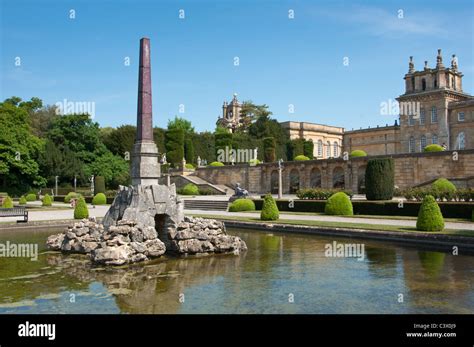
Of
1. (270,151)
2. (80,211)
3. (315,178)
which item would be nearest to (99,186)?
(270,151)

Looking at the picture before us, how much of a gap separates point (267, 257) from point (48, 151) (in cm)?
4609

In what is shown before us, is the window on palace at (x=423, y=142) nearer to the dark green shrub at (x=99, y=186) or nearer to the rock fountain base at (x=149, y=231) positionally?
the dark green shrub at (x=99, y=186)

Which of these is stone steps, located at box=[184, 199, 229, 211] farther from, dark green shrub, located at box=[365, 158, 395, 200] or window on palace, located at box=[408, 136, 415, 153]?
window on palace, located at box=[408, 136, 415, 153]

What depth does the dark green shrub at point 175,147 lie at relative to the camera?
60.0 meters

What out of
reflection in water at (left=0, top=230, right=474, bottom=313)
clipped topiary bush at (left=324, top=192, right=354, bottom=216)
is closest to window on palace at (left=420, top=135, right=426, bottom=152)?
clipped topiary bush at (left=324, top=192, right=354, bottom=216)

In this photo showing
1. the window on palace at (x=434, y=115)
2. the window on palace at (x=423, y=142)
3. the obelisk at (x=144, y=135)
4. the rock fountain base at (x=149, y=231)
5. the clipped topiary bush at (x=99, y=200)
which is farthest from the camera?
the window on palace at (x=423, y=142)

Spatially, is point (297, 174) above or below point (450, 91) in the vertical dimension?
below

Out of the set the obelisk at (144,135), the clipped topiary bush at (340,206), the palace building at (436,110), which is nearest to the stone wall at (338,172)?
the clipped topiary bush at (340,206)

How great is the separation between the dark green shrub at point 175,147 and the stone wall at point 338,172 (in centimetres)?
396

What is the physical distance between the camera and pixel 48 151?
2076 inches

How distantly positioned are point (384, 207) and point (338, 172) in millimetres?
19155

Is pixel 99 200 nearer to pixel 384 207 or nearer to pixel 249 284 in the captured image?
pixel 384 207
